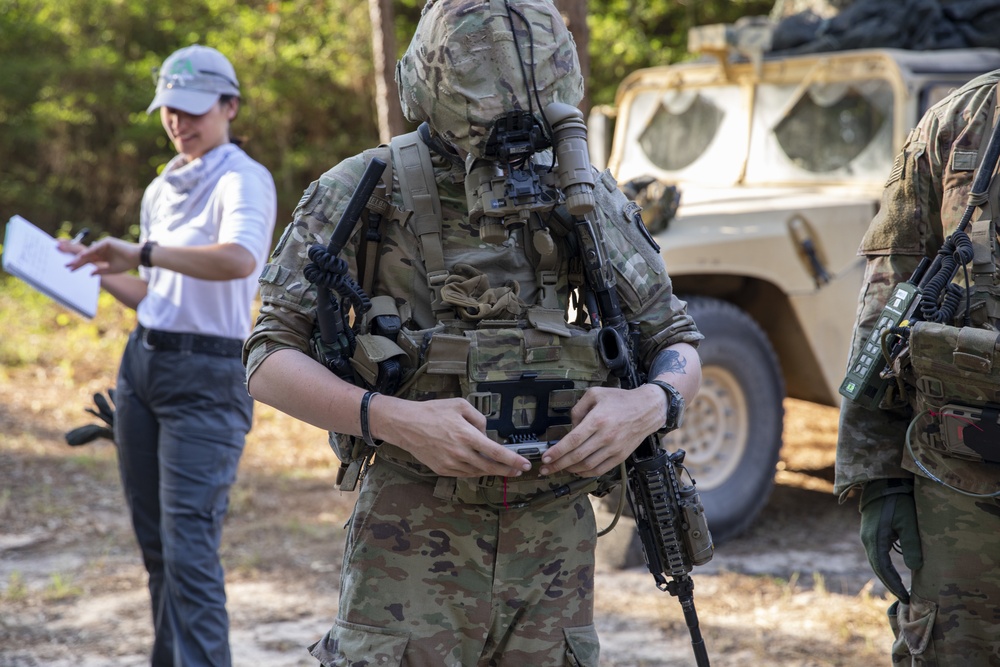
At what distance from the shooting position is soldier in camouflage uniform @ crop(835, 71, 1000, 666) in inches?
79.0

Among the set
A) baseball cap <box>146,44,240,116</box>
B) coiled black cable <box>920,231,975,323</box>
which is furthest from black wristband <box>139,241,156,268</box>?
coiled black cable <box>920,231,975,323</box>

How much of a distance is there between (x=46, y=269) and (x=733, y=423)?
278cm

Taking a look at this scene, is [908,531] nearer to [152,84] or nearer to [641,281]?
[641,281]

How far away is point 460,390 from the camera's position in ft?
5.98

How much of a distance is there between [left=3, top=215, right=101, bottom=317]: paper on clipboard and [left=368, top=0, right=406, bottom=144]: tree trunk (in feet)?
11.6

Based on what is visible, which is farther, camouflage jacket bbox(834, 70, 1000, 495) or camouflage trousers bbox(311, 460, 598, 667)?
camouflage jacket bbox(834, 70, 1000, 495)

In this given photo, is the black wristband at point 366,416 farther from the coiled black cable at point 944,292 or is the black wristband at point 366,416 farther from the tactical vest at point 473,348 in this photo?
the coiled black cable at point 944,292

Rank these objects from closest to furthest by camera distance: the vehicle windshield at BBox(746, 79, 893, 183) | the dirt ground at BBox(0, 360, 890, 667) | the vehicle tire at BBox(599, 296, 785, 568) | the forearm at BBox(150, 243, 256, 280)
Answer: the forearm at BBox(150, 243, 256, 280) < the dirt ground at BBox(0, 360, 890, 667) < the vehicle tire at BBox(599, 296, 785, 568) < the vehicle windshield at BBox(746, 79, 893, 183)

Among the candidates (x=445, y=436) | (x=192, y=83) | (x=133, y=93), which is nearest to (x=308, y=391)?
(x=445, y=436)

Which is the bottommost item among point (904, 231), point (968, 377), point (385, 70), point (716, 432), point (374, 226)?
point (716, 432)

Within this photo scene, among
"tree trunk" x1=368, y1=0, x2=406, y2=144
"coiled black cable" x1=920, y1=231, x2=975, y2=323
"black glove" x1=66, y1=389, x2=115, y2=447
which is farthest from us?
"tree trunk" x1=368, y1=0, x2=406, y2=144

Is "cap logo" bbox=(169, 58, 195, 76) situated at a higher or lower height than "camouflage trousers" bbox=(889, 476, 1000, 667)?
higher

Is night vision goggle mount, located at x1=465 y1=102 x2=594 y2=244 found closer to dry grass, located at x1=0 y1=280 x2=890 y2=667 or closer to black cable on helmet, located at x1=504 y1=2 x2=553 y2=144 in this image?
black cable on helmet, located at x1=504 y1=2 x2=553 y2=144

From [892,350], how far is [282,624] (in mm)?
2475
